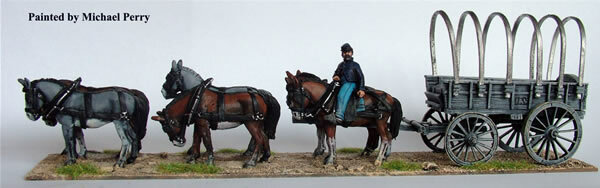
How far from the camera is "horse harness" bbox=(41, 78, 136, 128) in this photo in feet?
33.4

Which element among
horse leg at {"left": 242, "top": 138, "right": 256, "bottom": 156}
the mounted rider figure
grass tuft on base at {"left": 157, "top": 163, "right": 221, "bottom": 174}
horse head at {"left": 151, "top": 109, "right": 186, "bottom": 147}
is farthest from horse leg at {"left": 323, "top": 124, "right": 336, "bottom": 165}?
horse head at {"left": 151, "top": 109, "right": 186, "bottom": 147}

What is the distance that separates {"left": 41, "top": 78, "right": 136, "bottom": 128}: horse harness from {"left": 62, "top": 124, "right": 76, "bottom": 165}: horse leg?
19 cm

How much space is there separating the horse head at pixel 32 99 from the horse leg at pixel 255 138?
296 centimetres

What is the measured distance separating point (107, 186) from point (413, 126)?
4.74 metres

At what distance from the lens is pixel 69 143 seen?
10.4m

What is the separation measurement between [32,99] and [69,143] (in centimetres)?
83

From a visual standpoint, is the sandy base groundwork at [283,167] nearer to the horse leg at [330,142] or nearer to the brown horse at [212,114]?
the horse leg at [330,142]

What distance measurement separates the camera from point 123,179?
32.8 feet

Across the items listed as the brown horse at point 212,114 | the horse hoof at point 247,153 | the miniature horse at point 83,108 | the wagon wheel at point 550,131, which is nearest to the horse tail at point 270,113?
the brown horse at point 212,114

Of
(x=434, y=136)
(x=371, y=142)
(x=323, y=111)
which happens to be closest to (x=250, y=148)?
(x=323, y=111)

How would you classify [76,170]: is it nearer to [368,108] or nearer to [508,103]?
[368,108]

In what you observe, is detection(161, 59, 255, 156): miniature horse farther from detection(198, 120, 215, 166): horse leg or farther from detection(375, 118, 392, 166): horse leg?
detection(375, 118, 392, 166): horse leg

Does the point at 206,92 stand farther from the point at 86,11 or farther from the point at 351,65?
the point at 86,11

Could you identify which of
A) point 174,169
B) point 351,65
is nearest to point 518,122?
point 351,65
